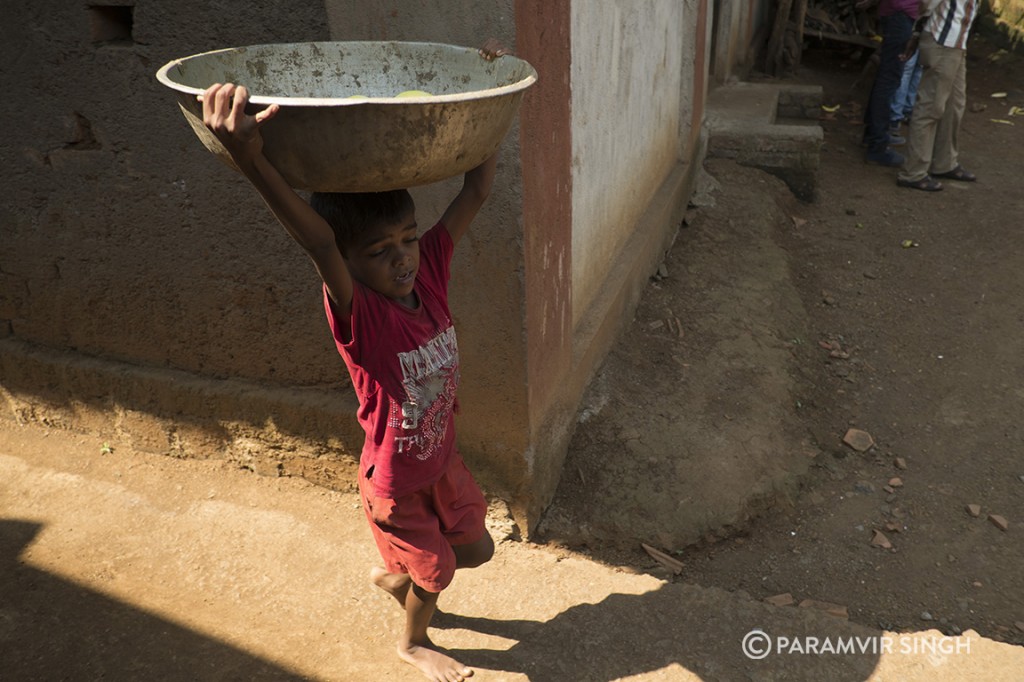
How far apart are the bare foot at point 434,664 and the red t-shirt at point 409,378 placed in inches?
25.4

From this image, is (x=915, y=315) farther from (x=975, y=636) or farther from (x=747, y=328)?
(x=975, y=636)

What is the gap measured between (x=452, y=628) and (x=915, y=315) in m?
3.79

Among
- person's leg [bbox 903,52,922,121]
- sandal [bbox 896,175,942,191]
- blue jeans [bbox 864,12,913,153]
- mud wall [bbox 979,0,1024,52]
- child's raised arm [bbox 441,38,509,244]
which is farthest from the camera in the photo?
mud wall [bbox 979,0,1024,52]

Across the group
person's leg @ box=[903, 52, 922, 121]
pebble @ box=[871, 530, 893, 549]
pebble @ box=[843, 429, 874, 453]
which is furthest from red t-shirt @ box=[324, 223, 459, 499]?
person's leg @ box=[903, 52, 922, 121]

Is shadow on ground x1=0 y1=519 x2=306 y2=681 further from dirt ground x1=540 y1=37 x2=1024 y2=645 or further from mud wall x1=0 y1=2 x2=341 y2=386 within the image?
dirt ground x1=540 y1=37 x2=1024 y2=645

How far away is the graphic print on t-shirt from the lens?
7.13 feet

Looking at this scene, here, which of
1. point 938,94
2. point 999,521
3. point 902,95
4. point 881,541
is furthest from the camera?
point 902,95

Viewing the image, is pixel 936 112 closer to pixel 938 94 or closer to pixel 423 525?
pixel 938 94

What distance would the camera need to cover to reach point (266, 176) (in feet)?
5.26

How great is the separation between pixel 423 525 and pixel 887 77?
6.76 m

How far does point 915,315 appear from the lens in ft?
17.2

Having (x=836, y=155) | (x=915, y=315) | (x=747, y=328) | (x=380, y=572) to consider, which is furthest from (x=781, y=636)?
(x=836, y=155)

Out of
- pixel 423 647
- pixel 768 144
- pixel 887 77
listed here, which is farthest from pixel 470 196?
pixel 887 77

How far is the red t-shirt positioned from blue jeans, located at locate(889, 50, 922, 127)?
656 cm
